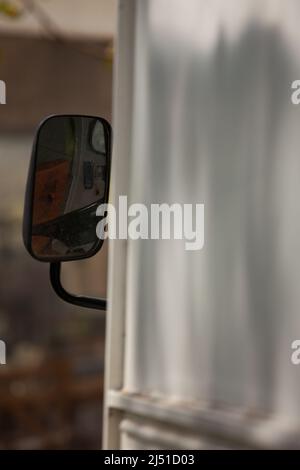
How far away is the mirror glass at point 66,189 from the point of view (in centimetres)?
163

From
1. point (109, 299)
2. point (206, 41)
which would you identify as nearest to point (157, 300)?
point (109, 299)

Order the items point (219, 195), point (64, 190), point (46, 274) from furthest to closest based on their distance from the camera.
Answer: point (46, 274) → point (64, 190) → point (219, 195)

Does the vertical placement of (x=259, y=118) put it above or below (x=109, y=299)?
above

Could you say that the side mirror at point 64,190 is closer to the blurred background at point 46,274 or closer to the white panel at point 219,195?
the white panel at point 219,195

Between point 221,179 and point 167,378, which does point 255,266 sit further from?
point 167,378

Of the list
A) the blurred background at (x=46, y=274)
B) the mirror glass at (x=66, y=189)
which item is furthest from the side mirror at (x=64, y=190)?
the blurred background at (x=46, y=274)

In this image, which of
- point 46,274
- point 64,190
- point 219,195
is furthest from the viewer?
point 46,274

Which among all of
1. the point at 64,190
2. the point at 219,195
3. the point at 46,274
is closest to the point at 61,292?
the point at 64,190

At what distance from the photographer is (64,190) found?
1.65m

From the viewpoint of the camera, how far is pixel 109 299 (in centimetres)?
182

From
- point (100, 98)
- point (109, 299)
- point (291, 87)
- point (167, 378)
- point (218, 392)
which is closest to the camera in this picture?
point (291, 87)

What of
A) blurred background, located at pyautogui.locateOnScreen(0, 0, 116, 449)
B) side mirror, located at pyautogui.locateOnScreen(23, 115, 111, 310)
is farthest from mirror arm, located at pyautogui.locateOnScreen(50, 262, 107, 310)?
blurred background, located at pyautogui.locateOnScreen(0, 0, 116, 449)

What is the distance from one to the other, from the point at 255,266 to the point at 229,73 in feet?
0.88

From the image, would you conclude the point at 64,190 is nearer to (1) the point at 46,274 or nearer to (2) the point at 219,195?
(2) the point at 219,195
